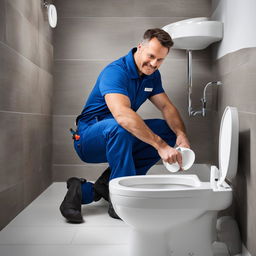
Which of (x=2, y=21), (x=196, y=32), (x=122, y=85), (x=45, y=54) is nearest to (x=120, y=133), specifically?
(x=122, y=85)

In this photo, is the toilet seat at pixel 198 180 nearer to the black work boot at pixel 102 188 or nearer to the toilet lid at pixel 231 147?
the toilet lid at pixel 231 147

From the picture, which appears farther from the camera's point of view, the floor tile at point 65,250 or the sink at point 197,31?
the sink at point 197,31

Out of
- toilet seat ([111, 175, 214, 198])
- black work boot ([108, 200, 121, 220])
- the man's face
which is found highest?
the man's face

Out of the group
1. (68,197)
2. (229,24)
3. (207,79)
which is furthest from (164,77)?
(68,197)

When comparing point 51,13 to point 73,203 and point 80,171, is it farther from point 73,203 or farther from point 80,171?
point 73,203

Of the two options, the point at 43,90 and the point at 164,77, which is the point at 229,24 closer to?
the point at 164,77

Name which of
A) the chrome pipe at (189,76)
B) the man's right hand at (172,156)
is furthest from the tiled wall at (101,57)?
the man's right hand at (172,156)

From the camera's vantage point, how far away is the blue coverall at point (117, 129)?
92.0 inches

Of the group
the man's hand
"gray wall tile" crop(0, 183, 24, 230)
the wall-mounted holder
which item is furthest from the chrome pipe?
"gray wall tile" crop(0, 183, 24, 230)

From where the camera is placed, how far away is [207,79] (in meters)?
3.47

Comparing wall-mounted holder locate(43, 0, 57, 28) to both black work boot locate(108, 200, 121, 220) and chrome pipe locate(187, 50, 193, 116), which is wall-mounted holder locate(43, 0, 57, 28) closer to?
chrome pipe locate(187, 50, 193, 116)

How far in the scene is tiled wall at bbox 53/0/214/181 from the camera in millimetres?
3480

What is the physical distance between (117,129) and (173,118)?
53 centimetres

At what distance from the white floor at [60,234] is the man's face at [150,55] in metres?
0.95
